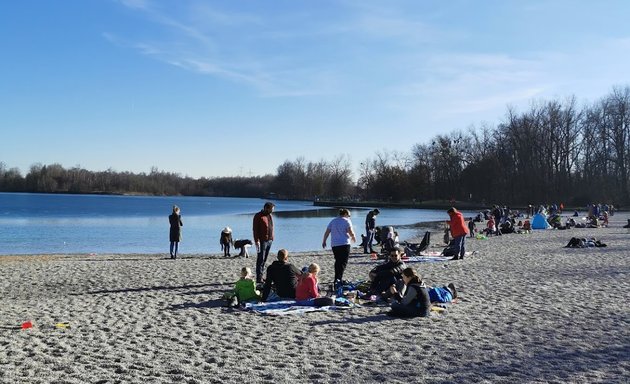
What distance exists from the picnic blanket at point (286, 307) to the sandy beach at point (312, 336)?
0.74ft

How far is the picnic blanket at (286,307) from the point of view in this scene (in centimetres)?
990

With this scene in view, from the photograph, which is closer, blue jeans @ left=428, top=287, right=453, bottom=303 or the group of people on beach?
the group of people on beach

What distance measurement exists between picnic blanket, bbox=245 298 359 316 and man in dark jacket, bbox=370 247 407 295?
0.84 meters

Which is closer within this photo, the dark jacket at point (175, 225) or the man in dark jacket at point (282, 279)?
the man in dark jacket at point (282, 279)

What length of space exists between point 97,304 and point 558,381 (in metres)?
8.44

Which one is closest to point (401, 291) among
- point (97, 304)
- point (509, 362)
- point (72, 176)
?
point (509, 362)

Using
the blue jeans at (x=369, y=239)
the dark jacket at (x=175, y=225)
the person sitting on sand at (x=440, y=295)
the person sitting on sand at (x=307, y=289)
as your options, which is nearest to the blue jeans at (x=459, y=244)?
the blue jeans at (x=369, y=239)

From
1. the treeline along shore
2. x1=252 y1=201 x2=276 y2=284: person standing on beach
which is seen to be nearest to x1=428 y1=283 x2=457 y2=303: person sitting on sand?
x1=252 y1=201 x2=276 y2=284: person standing on beach

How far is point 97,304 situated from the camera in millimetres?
11141

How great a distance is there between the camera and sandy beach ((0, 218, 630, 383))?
20.8 ft

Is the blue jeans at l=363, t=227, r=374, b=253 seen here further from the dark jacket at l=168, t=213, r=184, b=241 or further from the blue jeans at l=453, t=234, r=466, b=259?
the dark jacket at l=168, t=213, r=184, b=241

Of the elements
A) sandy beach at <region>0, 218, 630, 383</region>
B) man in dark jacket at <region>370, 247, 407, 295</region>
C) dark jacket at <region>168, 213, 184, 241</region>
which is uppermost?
dark jacket at <region>168, 213, 184, 241</region>

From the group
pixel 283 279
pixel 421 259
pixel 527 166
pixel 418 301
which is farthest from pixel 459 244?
pixel 527 166

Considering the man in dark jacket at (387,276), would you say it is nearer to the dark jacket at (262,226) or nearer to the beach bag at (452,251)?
the dark jacket at (262,226)
